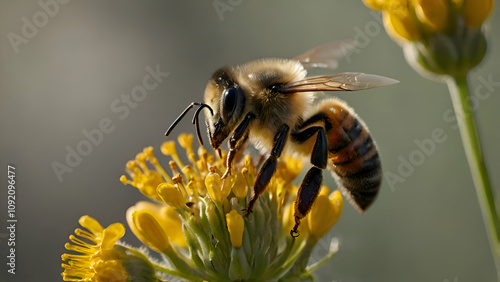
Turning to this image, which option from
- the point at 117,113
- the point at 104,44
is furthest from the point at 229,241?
the point at 104,44

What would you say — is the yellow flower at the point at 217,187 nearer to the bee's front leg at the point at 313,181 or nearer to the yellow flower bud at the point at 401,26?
the bee's front leg at the point at 313,181

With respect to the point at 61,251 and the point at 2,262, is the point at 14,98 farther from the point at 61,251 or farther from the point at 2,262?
the point at 2,262

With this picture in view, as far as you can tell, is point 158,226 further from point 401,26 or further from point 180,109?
point 180,109

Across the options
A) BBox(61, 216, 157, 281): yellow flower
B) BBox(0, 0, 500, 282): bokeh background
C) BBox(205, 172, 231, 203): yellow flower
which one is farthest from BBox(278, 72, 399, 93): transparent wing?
BBox(0, 0, 500, 282): bokeh background

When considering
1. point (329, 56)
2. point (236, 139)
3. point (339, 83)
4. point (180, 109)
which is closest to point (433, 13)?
point (339, 83)

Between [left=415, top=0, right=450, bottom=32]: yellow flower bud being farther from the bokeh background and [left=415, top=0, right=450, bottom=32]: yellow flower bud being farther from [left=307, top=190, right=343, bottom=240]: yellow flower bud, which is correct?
the bokeh background

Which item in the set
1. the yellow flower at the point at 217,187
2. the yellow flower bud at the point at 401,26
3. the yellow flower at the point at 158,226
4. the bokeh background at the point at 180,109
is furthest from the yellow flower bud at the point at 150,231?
the bokeh background at the point at 180,109

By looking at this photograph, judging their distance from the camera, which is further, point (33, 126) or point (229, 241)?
point (33, 126)
